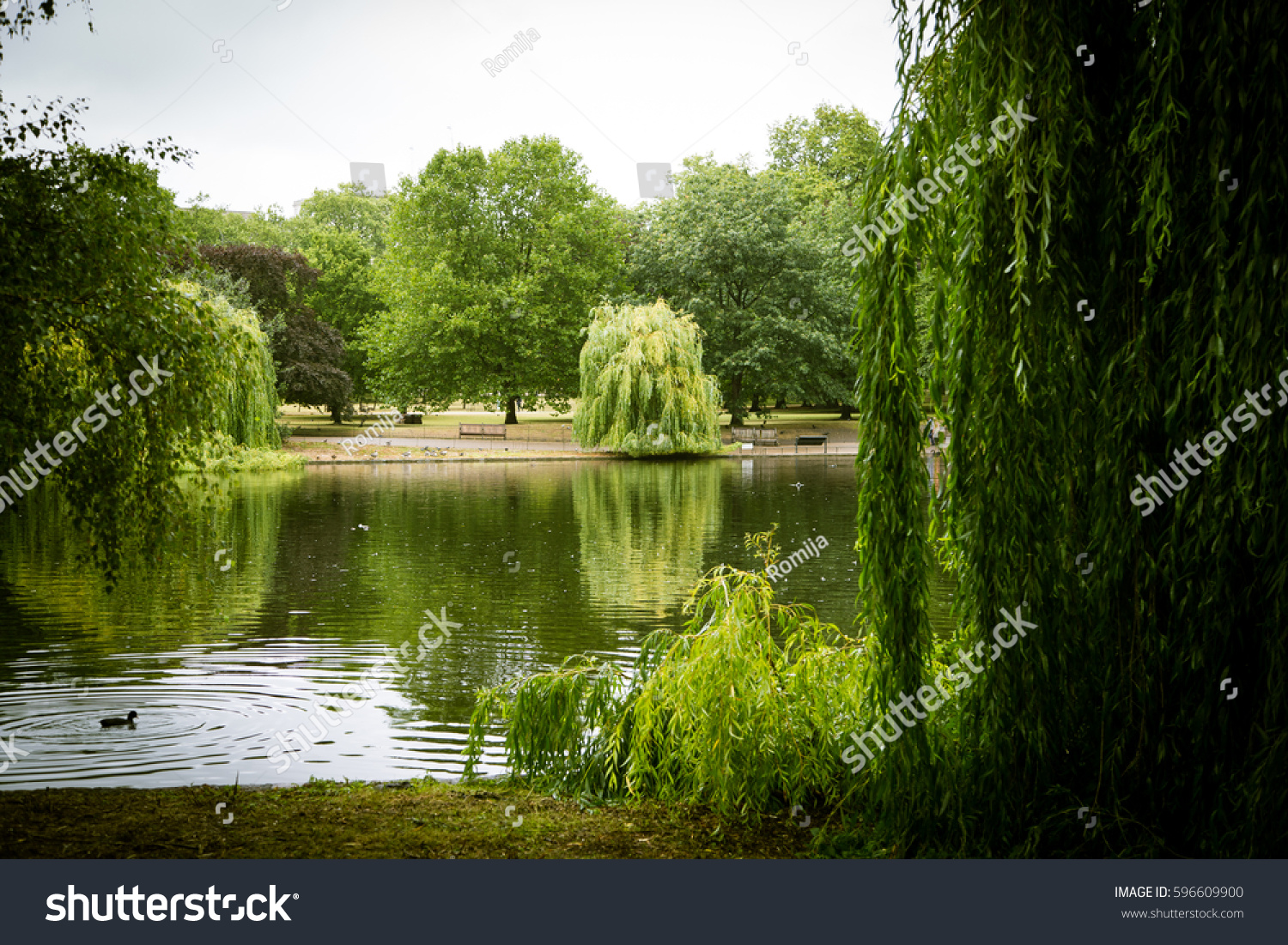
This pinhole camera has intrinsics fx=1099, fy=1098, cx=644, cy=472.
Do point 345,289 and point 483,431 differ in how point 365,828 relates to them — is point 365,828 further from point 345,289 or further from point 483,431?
point 345,289

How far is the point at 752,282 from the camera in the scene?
169 ft

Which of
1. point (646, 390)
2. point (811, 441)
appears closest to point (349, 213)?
point (811, 441)

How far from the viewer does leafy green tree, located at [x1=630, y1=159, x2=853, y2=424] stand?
50.5 meters

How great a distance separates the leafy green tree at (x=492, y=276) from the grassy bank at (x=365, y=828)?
44.5 m

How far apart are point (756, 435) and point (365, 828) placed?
4620 centimetres

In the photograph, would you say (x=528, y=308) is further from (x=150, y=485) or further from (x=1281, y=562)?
(x=1281, y=562)

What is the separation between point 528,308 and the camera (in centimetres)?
5012

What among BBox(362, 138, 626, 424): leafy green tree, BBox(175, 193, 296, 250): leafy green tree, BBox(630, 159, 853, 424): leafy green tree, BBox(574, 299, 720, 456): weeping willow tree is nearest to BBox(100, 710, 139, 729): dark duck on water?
BBox(574, 299, 720, 456): weeping willow tree

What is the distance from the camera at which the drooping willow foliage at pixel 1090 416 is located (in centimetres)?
402

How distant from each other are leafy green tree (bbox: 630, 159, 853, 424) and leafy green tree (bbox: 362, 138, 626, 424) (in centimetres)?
358

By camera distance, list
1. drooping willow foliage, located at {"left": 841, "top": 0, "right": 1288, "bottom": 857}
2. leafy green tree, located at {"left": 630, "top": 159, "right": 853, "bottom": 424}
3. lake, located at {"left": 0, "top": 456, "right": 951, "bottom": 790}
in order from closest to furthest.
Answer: drooping willow foliage, located at {"left": 841, "top": 0, "right": 1288, "bottom": 857} → lake, located at {"left": 0, "top": 456, "right": 951, "bottom": 790} → leafy green tree, located at {"left": 630, "top": 159, "right": 853, "bottom": 424}

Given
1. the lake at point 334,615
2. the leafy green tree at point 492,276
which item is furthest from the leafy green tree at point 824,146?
the lake at point 334,615

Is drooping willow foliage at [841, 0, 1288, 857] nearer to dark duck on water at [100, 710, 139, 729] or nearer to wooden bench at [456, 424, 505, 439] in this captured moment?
dark duck on water at [100, 710, 139, 729]

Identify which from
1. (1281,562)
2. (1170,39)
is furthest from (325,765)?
(1170,39)
